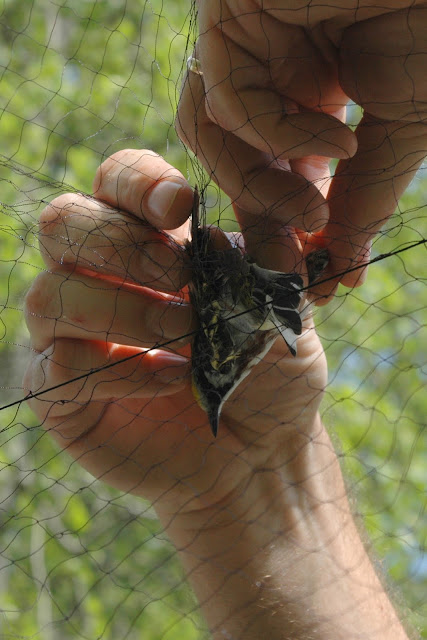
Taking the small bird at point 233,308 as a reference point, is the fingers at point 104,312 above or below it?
above

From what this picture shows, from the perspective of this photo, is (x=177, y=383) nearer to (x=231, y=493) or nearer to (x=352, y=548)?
(x=231, y=493)

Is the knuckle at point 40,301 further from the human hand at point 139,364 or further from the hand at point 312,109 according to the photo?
the hand at point 312,109

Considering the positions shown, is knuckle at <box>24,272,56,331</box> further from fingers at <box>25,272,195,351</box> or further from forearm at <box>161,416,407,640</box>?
forearm at <box>161,416,407,640</box>

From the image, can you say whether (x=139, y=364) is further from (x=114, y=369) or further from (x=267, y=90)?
(x=267, y=90)

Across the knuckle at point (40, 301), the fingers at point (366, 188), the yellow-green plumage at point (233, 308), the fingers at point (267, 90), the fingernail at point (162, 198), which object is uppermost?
the knuckle at point (40, 301)

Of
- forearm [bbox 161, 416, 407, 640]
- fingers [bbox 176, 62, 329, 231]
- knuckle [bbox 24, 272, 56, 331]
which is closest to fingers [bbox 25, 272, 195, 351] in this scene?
knuckle [bbox 24, 272, 56, 331]

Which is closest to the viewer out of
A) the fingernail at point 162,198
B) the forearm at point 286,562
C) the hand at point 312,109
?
the hand at point 312,109

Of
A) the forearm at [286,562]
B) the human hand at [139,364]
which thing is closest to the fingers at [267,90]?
the human hand at [139,364]

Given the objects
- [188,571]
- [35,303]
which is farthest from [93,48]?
[188,571]

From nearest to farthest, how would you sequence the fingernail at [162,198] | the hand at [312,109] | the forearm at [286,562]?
Answer: the hand at [312,109] → the fingernail at [162,198] → the forearm at [286,562]
